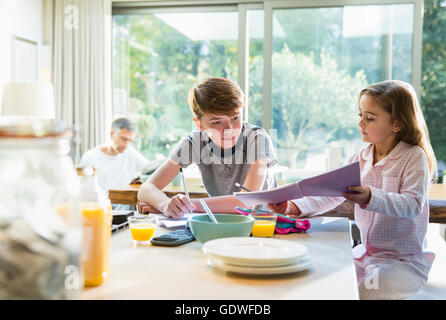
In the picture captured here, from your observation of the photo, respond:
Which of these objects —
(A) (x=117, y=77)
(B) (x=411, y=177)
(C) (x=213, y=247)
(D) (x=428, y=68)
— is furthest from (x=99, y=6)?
(C) (x=213, y=247)

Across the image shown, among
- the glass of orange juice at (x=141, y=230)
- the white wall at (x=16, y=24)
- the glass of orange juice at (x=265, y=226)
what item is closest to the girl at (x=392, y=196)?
the glass of orange juice at (x=265, y=226)

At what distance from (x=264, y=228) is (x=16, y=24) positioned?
160 inches

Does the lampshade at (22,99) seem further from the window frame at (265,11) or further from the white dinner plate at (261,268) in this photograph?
the white dinner plate at (261,268)

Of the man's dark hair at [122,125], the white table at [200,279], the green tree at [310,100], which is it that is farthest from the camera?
the green tree at [310,100]

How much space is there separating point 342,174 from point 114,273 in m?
0.72

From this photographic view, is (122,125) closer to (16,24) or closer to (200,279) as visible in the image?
(16,24)

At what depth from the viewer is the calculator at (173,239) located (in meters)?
1.24

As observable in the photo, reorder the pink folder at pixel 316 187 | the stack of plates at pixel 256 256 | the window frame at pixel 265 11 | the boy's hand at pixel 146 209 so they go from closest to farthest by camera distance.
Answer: the stack of plates at pixel 256 256 < the pink folder at pixel 316 187 < the boy's hand at pixel 146 209 < the window frame at pixel 265 11

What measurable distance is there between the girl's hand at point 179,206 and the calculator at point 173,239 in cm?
24

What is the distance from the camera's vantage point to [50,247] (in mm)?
611

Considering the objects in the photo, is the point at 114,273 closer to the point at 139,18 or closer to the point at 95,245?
the point at 95,245

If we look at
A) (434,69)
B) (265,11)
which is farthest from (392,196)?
(434,69)

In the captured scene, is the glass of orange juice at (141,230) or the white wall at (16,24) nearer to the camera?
the glass of orange juice at (141,230)

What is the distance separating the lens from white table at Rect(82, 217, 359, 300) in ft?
2.74
